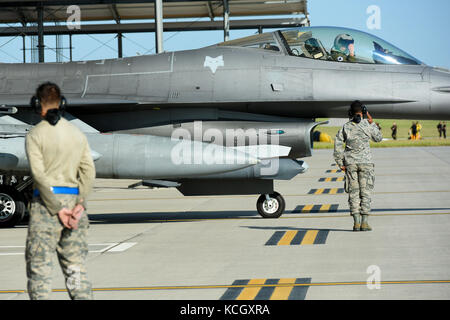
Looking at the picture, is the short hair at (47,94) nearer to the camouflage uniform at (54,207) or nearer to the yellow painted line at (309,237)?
the camouflage uniform at (54,207)

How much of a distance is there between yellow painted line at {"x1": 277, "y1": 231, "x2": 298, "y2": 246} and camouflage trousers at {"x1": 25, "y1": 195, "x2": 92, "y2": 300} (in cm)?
499

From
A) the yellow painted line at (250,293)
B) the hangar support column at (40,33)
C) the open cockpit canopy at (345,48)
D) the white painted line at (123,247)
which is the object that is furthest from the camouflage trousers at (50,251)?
the hangar support column at (40,33)

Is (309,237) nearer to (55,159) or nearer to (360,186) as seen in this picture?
(360,186)

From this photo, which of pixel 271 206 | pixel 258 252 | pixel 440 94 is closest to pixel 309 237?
pixel 258 252

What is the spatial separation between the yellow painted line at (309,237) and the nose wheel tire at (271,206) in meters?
2.07

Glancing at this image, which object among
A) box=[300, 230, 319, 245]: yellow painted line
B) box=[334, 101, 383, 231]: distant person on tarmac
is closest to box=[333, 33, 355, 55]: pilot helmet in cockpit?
box=[334, 101, 383, 231]: distant person on tarmac

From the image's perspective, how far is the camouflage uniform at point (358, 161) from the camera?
11.4m

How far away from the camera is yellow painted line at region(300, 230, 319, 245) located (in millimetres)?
10461

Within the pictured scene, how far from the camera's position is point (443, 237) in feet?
34.6

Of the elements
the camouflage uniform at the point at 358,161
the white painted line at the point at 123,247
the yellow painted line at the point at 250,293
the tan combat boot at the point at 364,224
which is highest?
the camouflage uniform at the point at 358,161

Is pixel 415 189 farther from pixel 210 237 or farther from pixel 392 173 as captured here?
pixel 210 237

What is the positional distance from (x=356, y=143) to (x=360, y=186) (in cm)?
67
